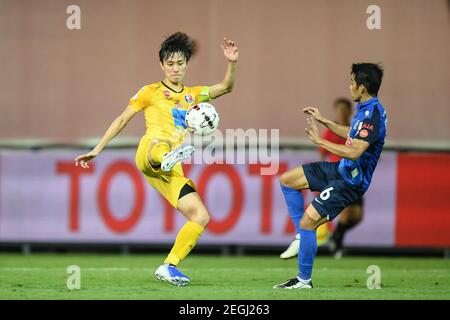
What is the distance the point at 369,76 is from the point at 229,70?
126 cm

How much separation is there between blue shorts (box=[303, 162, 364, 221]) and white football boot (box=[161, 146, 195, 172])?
1.12 meters

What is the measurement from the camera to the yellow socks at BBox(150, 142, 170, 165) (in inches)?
337

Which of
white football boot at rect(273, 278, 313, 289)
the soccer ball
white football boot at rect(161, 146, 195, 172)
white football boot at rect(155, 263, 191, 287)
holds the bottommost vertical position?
white football boot at rect(273, 278, 313, 289)

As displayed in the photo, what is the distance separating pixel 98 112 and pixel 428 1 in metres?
4.79

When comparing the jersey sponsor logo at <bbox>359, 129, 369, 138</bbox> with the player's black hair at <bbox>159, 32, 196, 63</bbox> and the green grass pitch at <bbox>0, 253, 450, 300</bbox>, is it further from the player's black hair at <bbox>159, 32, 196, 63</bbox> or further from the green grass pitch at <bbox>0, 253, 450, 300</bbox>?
the player's black hair at <bbox>159, 32, 196, 63</bbox>

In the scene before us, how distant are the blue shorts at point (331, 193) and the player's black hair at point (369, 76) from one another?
2.48ft

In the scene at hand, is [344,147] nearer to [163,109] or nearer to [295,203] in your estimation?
[295,203]

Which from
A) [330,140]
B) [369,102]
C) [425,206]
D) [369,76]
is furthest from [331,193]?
[425,206]

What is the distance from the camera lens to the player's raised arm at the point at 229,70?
8.72 m

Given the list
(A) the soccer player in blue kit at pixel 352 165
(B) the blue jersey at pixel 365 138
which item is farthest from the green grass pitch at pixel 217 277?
(B) the blue jersey at pixel 365 138

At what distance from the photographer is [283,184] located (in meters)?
8.95

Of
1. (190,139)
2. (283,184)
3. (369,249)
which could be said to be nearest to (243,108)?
(190,139)

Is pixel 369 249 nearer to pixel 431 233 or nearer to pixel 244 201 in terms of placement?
pixel 431 233

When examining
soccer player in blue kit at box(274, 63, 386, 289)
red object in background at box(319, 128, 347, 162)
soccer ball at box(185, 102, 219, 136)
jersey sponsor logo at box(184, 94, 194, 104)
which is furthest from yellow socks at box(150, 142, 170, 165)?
red object in background at box(319, 128, 347, 162)
